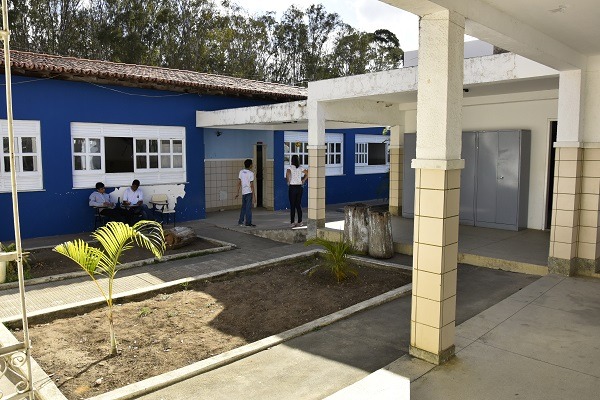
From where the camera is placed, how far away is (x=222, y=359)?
4598 millimetres

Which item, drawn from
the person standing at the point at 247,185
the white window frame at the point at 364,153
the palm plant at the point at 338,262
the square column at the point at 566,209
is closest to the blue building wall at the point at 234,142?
the person standing at the point at 247,185

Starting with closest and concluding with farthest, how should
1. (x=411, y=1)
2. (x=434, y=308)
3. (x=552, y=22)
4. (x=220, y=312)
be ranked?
1. (x=411, y=1)
2. (x=434, y=308)
3. (x=552, y=22)
4. (x=220, y=312)

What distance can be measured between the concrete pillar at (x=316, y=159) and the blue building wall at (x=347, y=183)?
5.20m

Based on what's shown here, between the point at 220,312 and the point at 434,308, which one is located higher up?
the point at 434,308

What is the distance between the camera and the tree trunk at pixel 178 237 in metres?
9.90

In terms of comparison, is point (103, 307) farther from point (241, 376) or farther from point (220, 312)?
point (241, 376)

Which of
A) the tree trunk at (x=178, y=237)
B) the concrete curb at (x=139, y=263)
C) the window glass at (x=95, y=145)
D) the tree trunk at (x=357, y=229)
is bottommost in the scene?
the concrete curb at (x=139, y=263)

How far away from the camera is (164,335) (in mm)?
5344

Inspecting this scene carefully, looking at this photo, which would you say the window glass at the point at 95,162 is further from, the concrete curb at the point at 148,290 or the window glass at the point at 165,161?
the concrete curb at the point at 148,290

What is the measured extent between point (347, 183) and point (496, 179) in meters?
7.94

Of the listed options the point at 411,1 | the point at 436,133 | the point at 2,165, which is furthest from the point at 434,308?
the point at 2,165

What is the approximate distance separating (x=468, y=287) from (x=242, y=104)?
370 inches

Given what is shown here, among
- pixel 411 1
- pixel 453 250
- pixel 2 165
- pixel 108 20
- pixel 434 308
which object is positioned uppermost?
pixel 108 20

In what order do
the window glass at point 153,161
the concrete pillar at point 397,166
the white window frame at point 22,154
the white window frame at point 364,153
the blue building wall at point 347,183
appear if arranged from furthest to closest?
the white window frame at point 364,153, the blue building wall at point 347,183, the window glass at point 153,161, the concrete pillar at point 397,166, the white window frame at point 22,154
